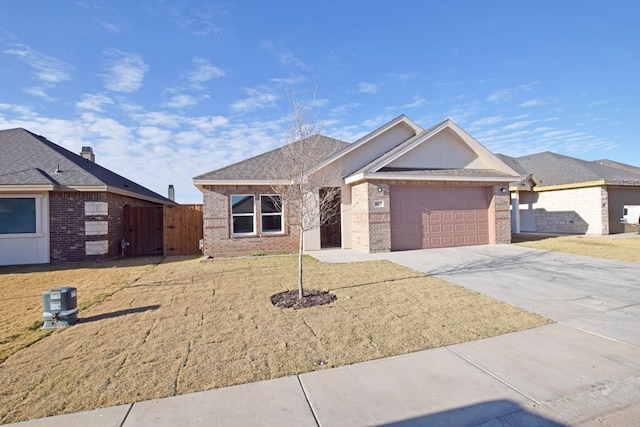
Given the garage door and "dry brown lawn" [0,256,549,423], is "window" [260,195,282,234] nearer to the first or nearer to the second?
the garage door

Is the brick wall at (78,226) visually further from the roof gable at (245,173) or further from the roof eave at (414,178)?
the roof eave at (414,178)

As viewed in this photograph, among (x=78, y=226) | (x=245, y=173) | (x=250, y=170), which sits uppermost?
(x=250, y=170)

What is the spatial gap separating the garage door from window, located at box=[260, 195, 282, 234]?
4.70 meters

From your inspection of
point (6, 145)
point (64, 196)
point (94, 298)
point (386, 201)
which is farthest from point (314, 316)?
point (6, 145)

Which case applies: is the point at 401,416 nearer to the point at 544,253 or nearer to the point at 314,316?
the point at 314,316

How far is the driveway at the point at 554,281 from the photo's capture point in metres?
5.04

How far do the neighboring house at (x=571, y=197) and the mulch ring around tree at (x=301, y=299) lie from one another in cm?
1745

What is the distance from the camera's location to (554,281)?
744cm

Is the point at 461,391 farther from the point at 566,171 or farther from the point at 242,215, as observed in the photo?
the point at 566,171

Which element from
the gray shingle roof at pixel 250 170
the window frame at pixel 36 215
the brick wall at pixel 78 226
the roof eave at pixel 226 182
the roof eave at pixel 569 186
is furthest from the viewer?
the roof eave at pixel 569 186

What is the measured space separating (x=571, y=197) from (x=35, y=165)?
26.2 m

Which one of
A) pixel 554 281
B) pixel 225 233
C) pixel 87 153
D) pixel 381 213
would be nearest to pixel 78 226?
pixel 225 233

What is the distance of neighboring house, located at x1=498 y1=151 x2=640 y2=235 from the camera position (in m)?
17.3

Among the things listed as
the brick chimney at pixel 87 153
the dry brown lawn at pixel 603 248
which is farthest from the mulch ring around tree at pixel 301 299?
the brick chimney at pixel 87 153
